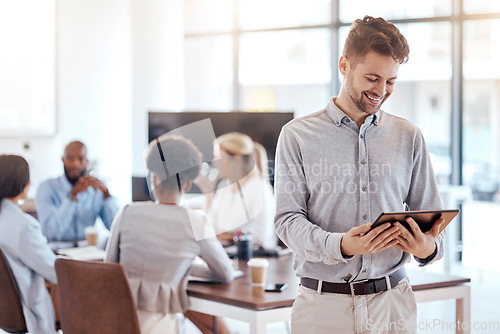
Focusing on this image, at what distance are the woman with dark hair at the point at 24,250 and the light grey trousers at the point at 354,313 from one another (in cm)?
144

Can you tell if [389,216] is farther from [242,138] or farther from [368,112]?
[242,138]

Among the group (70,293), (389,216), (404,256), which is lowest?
(70,293)

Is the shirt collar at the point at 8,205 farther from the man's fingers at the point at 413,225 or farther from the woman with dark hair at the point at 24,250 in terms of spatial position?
the man's fingers at the point at 413,225

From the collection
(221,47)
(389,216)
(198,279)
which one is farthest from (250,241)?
(221,47)

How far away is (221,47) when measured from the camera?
7.56 m

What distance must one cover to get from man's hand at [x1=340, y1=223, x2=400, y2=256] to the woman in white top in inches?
72.8

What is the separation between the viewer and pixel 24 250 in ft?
9.09

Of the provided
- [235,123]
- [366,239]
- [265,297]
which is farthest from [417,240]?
[235,123]

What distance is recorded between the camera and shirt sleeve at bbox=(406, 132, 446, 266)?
1806 millimetres

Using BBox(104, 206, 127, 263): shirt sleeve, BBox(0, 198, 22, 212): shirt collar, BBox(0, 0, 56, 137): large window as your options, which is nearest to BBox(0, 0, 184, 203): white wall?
BBox(0, 0, 56, 137): large window

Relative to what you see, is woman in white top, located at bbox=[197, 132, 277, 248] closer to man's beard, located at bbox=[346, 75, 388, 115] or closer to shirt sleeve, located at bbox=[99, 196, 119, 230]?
shirt sleeve, located at bbox=[99, 196, 119, 230]

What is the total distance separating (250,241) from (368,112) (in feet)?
5.15

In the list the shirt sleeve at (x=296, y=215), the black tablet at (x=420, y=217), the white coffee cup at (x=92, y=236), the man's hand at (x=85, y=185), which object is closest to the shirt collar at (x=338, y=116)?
the shirt sleeve at (x=296, y=215)

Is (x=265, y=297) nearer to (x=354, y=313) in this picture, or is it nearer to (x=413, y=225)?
(x=354, y=313)
